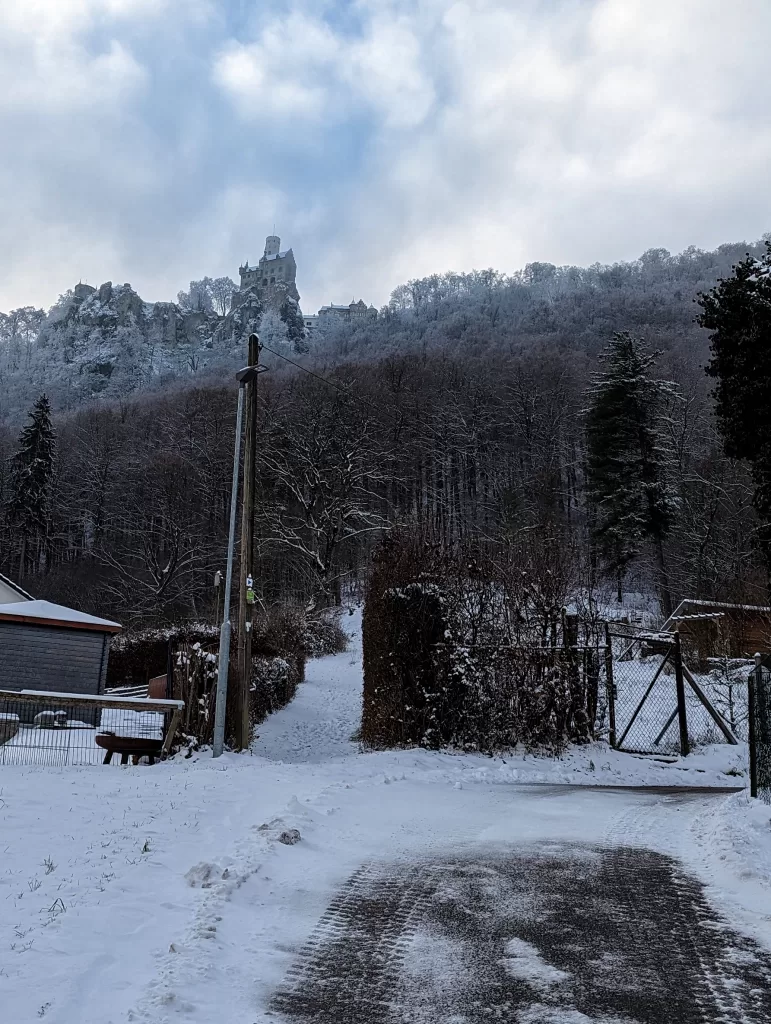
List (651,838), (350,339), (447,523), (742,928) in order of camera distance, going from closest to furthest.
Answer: (742,928), (651,838), (447,523), (350,339)

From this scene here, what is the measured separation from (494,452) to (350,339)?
4374 cm

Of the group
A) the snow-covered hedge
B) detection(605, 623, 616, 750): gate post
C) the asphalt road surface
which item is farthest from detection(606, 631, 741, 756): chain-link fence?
the asphalt road surface

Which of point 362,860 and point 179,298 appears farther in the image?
point 179,298

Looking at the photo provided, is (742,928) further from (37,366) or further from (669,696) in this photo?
(37,366)

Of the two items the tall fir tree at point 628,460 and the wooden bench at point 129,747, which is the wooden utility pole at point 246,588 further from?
the tall fir tree at point 628,460

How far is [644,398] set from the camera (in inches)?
1602

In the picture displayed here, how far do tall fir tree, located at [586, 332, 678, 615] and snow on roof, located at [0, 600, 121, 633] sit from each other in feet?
85.5

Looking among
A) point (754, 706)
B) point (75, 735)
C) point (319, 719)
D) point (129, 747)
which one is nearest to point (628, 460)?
point (319, 719)

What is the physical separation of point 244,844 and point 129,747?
264 inches

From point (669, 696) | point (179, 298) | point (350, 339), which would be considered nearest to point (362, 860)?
point (669, 696)

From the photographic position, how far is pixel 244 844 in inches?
249

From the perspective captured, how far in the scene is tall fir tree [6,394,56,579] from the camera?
2028 inches

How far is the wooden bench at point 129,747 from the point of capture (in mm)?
12094

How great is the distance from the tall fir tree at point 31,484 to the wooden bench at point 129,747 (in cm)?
4366
